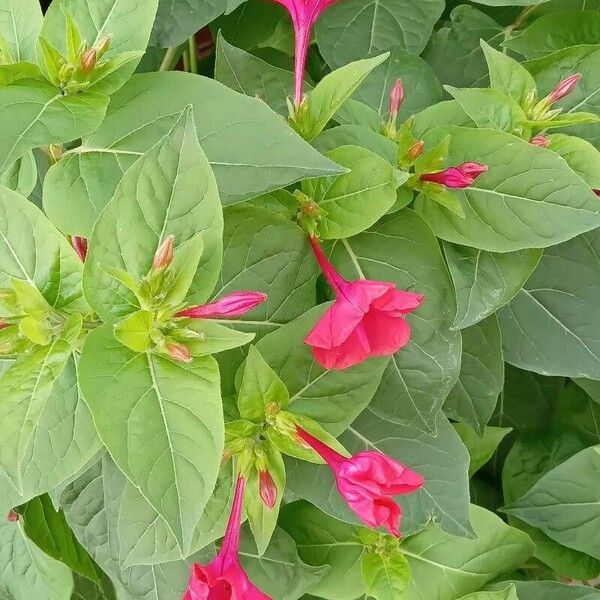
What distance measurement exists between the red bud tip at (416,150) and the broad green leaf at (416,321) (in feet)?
0.20

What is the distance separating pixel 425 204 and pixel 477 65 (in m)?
0.35

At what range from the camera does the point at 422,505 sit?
2.51 feet

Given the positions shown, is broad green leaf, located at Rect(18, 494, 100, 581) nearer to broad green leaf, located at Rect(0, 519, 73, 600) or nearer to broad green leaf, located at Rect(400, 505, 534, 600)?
broad green leaf, located at Rect(0, 519, 73, 600)

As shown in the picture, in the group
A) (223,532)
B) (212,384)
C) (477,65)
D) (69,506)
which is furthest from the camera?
(477,65)

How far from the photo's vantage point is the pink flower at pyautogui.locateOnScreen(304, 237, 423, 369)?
57cm

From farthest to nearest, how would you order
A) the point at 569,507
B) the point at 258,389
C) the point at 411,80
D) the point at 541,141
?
the point at 569,507 → the point at 411,80 → the point at 541,141 → the point at 258,389

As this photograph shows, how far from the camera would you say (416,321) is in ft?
2.38

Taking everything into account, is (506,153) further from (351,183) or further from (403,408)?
(403,408)

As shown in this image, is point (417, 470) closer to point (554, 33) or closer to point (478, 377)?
point (478, 377)

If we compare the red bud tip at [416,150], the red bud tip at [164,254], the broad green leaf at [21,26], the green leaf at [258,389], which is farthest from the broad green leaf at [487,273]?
the broad green leaf at [21,26]

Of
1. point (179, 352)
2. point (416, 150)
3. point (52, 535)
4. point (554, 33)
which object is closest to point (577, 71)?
point (554, 33)

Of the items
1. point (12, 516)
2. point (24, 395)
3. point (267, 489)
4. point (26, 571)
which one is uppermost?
point (24, 395)

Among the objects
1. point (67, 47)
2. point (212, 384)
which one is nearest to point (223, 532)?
point (212, 384)

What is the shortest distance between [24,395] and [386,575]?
52 cm
